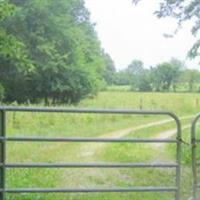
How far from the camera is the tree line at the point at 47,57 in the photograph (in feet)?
156

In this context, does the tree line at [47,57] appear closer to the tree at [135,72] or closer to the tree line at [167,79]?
the tree line at [167,79]

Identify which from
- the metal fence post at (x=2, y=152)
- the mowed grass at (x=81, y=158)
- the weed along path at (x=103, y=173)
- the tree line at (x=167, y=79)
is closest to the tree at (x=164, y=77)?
the tree line at (x=167, y=79)

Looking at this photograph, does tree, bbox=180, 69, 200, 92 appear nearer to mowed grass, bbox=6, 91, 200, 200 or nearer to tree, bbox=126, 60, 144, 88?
tree, bbox=126, 60, 144, 88

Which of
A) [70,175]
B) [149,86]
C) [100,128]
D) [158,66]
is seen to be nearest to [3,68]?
[100,128]

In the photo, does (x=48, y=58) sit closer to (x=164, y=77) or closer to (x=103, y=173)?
(x=103, y=173)

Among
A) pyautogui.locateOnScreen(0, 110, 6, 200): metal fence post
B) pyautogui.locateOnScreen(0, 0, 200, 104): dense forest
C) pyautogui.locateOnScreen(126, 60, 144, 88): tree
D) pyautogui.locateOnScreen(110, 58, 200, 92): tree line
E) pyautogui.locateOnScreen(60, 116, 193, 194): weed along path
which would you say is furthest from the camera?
pyautogui.locateOnScreen(126, 60, 144, 88): tree

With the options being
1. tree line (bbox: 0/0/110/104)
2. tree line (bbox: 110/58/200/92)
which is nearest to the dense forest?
tree line (bbox: 0/0/110/104)

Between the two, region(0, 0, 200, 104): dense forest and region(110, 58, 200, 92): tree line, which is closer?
region(0, 0, 200, 104): dense forest

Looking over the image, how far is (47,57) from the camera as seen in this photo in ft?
158

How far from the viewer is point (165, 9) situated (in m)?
16.4

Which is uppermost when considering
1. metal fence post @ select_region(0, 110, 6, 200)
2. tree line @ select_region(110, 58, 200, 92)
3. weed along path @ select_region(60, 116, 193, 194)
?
tree line @ select_region(110, 58, 200, 92)

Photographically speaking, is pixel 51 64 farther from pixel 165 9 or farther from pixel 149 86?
pixel 149 86

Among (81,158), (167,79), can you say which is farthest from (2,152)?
(167,79)

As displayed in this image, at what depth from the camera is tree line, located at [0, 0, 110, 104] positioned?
47.5 meters
